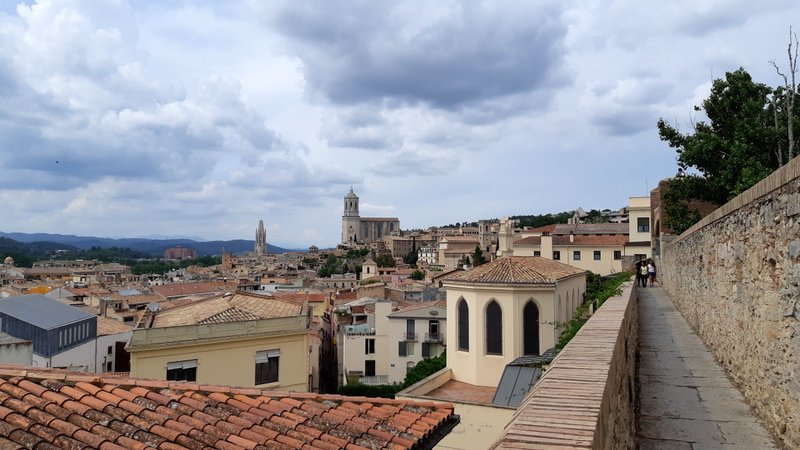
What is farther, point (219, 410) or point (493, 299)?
point (493, 299)

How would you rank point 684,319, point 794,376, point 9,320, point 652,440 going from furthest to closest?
point 9,320, point 684,319, point 652,440, point 794,376

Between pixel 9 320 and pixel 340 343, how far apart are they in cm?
2686

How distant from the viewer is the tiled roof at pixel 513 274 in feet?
72.9

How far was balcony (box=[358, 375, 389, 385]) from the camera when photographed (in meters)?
40.5

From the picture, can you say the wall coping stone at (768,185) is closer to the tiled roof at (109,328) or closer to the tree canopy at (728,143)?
the tree canopy at (728,143)

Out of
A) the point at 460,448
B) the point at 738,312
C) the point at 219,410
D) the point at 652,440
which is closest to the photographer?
the point at 652,440

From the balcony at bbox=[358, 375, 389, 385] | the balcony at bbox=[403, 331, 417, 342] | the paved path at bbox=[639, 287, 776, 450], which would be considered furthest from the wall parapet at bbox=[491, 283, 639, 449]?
the balcony at bbox=[358, 375, 389, 385]

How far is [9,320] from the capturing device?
24.0m

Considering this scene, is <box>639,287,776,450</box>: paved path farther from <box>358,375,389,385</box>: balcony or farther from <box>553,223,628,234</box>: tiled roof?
<box>553,223,628,234</box>: tiled roof

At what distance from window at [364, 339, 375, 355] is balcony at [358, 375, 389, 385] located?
1820 millimetres

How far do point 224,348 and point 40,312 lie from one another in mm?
13681

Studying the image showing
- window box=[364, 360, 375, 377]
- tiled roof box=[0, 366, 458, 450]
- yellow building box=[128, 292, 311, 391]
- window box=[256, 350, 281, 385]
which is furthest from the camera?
window box=[364, 360, 375, 377]

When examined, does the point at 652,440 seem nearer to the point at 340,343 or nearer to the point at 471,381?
the point at 471,381

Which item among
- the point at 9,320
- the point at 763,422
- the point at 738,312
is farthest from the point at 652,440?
the point at 9,320
